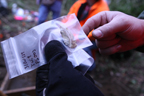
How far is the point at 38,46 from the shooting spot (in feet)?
1.79

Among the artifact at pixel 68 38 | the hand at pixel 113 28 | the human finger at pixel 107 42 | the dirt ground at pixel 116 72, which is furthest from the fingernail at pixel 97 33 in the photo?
the dirt ground at pixel 116 72

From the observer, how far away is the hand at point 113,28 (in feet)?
1.77

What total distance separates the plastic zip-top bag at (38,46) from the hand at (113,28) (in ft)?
0.31

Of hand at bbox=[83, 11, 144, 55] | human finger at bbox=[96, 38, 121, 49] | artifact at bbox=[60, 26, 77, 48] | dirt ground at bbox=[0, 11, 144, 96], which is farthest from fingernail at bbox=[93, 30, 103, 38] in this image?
dirt ground at bbox=[0, 11, 144, 96]

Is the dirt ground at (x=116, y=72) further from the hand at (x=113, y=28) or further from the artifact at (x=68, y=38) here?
the artifact at (x=68, y=38)

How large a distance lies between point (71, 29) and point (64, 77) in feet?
0.96

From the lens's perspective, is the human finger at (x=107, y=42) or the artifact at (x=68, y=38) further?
the human finger at (x=107, y=42)

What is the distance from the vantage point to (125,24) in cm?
58

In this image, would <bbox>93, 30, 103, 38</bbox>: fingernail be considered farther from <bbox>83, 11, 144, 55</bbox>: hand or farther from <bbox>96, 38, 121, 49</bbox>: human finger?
<bbox>96, 38, 121, 49</bbox>: human finger

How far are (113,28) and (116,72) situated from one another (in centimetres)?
179

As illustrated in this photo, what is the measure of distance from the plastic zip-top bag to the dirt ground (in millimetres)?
1167

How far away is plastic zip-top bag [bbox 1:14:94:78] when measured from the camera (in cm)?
53

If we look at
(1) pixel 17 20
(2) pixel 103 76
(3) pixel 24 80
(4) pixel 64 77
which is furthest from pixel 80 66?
(1) pixel 17 20

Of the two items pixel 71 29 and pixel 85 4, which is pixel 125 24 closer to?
pixel 71 29
